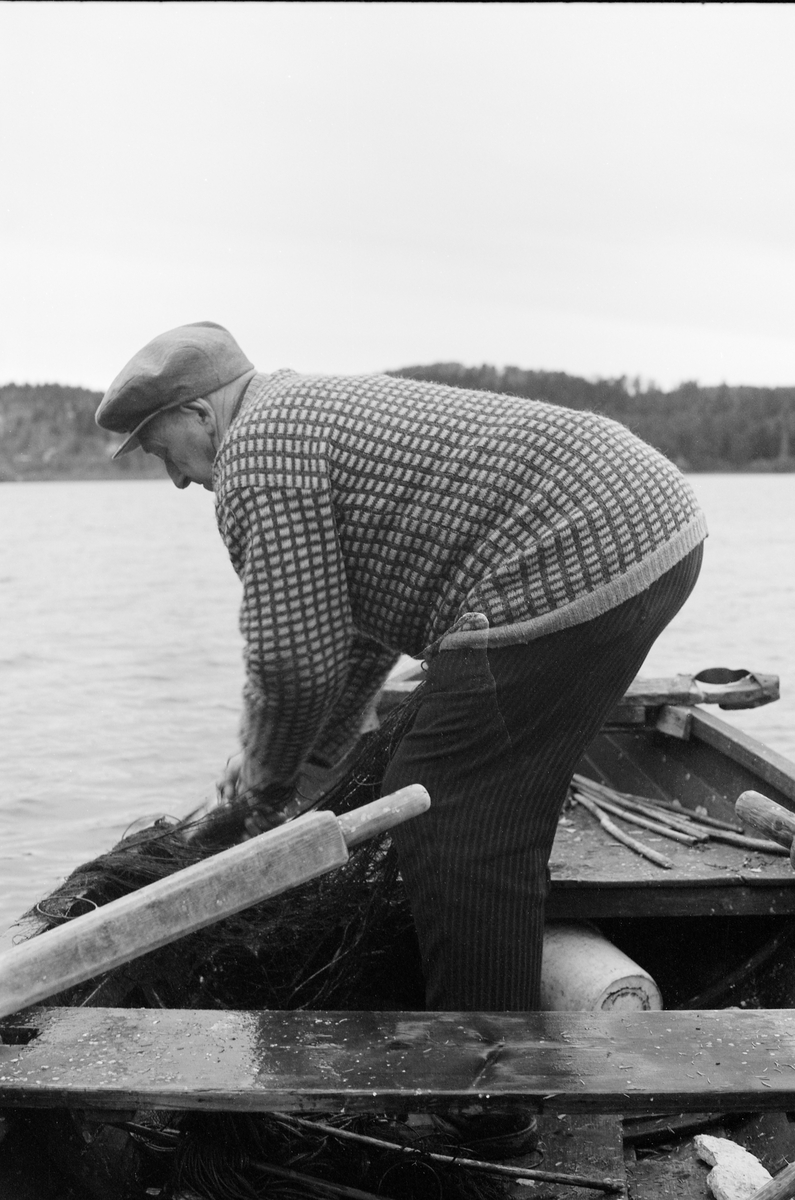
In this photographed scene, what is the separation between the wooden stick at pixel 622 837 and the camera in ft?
11.3

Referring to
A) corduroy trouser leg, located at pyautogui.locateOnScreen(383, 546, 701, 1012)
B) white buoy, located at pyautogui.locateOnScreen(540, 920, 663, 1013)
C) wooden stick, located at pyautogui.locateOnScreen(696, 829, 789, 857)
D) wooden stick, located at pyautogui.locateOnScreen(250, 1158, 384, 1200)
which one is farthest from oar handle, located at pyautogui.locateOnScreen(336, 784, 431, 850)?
wooden stick, located at pyautogui.locateOnScreen(696, 829, 789, 857)

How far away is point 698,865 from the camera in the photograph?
11.2 ft

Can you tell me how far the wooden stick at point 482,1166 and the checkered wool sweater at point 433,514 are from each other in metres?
0.89

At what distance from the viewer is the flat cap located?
2.59 metres

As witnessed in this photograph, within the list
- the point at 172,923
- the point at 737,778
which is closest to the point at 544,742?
the point at 172,923

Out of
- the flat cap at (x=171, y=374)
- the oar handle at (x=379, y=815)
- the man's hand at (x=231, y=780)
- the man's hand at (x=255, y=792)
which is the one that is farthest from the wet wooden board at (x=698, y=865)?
the flat cap at (x=171, y=374)

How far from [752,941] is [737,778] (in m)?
0.98

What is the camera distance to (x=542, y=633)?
7.55ft

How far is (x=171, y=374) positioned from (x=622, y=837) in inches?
80.2

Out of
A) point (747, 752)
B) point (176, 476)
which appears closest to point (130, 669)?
point (747, 752)

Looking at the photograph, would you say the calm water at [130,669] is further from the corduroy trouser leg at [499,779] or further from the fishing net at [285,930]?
the corduroy trouser leg at [499,779]

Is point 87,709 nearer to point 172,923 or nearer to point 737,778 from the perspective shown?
point 737,778

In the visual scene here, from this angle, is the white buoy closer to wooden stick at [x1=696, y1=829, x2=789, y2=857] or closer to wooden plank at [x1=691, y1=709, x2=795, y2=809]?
wooden stick at [x1=696, y1=829, x2=789, y2=857]

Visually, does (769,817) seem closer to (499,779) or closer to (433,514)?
(499,779)
